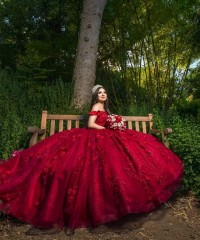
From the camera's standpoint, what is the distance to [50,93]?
19.8 ft

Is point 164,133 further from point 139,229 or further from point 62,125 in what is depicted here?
point 139,229

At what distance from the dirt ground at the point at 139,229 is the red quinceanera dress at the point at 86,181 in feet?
0.40

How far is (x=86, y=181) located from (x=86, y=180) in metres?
0.01

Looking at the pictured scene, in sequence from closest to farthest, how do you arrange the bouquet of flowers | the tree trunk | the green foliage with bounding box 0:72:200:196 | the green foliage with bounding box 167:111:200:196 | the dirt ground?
the dirt ground, the green foliage with bounding box 167:111:200:196, the bouquet of flowers, the green foliage with bounding box 0:72:200:196, the tree trunk

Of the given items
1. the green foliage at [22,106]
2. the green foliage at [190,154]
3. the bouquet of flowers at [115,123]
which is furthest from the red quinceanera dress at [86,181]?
the green foliage at [22,106]

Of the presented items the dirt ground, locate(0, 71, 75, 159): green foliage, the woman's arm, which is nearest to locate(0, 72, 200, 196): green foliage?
locate(0, 71, 75, 159): green foliage

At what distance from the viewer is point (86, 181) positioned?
130 inches

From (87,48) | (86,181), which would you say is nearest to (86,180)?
(86,181)

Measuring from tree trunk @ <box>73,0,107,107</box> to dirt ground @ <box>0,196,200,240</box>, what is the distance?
10.9ft

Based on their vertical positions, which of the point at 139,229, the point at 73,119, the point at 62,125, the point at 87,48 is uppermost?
the point at 87,48

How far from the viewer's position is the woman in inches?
125

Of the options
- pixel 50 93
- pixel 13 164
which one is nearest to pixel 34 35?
pixel 50 93

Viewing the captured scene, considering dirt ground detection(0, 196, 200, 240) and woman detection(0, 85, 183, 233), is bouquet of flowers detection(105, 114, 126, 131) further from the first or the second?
dirt ground detection(0, 196, 200, 240)

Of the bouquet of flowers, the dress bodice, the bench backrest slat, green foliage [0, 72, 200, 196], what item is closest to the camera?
the bouquet of flowers
